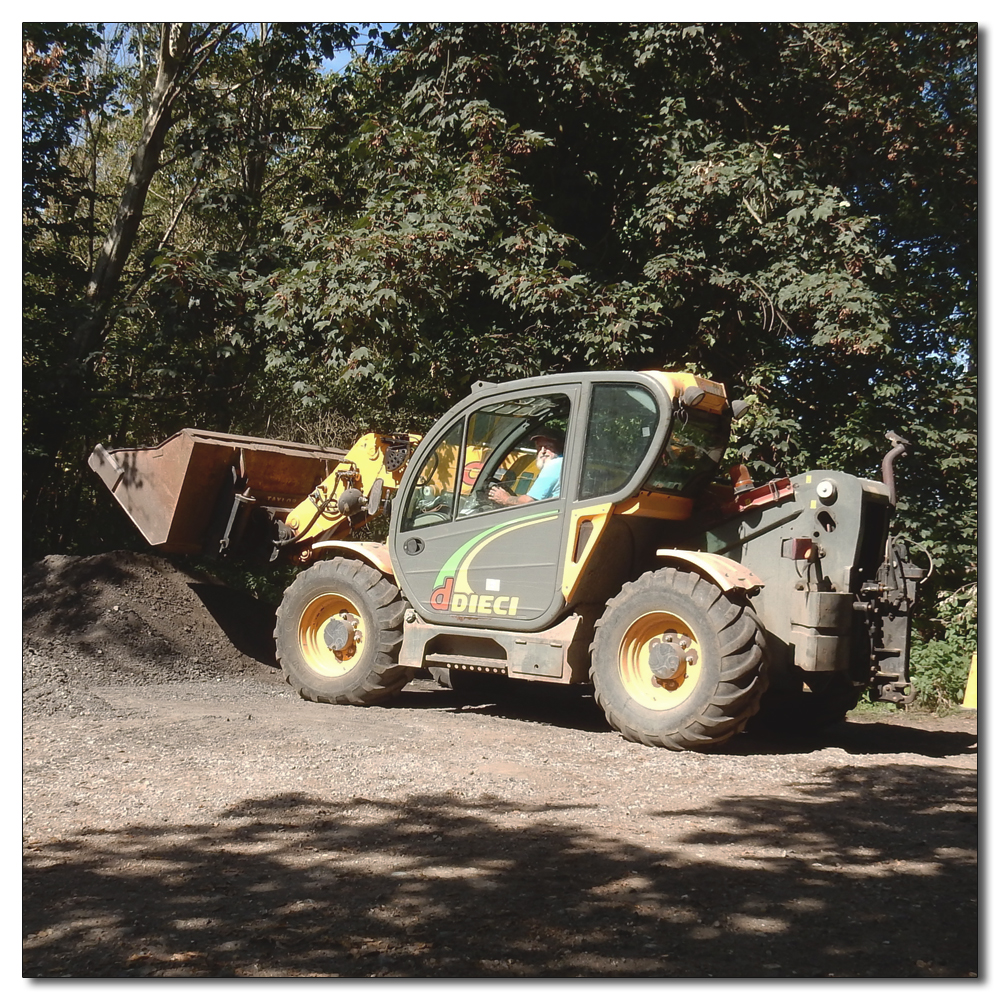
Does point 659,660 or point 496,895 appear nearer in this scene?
point 496,895

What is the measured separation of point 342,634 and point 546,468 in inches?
79.4

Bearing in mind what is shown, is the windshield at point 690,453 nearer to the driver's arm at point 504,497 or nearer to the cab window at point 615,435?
the cab window at point 615,435

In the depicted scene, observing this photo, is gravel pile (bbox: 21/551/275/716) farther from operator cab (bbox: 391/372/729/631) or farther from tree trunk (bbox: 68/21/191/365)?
operator cab (bbox: 391/372/729/631)


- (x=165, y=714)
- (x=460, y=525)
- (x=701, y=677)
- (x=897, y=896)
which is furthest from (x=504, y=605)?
(x=897, y=896)

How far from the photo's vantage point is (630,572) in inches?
257

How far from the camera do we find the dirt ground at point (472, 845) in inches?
121

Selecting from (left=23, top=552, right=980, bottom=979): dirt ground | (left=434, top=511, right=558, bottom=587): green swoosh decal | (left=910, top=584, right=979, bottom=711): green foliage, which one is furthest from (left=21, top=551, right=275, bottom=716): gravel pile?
(left=910, top=584, right=979, bottom=711): green foliage

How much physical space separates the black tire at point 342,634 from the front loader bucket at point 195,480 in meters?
1.17

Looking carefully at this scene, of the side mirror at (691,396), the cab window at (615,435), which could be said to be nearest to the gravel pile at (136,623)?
the cab window at (615,435)

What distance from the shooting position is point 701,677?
19.0ft

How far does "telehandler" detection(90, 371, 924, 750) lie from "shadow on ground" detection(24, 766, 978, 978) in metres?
1.23

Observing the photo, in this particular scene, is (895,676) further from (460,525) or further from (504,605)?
(460,525)

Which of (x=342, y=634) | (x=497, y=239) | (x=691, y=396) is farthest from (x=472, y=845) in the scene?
(x=497, y=239)

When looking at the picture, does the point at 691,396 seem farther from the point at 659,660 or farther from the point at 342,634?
the point at 342,634
